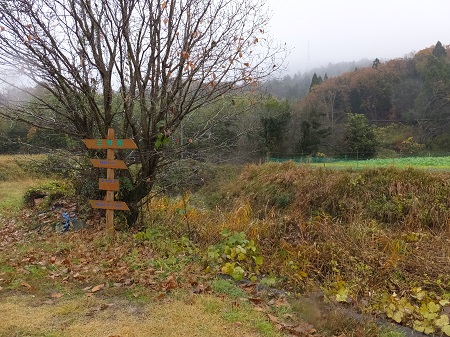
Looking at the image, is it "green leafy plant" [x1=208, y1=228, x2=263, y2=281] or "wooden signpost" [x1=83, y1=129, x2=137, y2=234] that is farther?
"wooden signpost" [x1=83, y1=129, x2=137, y2=234]

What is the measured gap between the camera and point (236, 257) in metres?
5.59

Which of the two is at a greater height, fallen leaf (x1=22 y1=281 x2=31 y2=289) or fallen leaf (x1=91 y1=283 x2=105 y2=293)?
fallen leaf (x1=22 y1=281 x2=31 y2=289)

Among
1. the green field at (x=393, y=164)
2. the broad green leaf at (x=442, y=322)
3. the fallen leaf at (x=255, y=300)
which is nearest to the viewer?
the broad green leaf at (x=442, y=322)

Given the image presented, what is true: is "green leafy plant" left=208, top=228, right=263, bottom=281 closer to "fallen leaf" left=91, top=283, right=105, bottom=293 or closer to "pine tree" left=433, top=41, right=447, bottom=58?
"fallen leaf" left=91, top=283, right=105, bottom=293

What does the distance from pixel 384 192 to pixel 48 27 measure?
1094 centimetres

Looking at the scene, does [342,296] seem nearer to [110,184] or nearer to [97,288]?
[97,288]

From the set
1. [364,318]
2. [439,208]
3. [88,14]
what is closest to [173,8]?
[88,14]

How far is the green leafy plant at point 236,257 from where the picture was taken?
16.7 feet

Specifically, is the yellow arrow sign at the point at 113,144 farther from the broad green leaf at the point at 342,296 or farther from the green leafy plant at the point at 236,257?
the broad green leaf at the point at 342,296

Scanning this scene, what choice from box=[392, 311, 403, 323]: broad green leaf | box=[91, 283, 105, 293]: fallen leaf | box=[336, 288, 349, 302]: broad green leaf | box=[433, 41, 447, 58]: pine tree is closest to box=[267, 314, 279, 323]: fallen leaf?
box=[336, 288, 349, 302]: broad green leaf

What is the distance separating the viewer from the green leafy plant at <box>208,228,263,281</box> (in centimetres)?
508

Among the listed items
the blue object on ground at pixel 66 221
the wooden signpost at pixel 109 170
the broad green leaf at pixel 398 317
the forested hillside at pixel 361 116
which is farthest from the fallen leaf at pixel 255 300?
the forested hillside at pixel 361 116

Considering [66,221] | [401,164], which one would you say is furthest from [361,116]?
[66,221]

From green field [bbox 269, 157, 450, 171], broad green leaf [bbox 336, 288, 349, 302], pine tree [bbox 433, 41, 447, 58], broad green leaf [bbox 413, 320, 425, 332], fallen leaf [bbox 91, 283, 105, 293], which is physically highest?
pine tree [bbox 433, 41, 447, 58]
